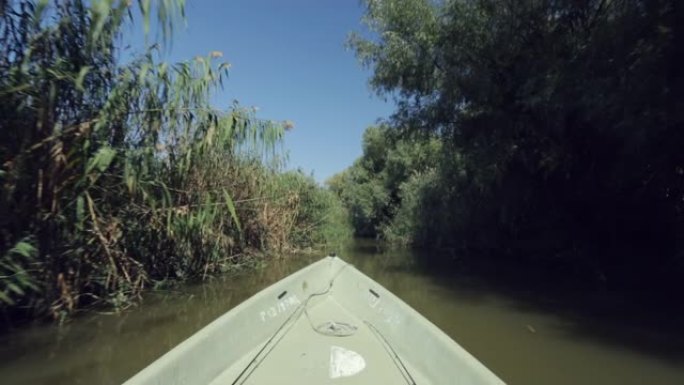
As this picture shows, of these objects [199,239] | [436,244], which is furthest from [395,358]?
[436,244]

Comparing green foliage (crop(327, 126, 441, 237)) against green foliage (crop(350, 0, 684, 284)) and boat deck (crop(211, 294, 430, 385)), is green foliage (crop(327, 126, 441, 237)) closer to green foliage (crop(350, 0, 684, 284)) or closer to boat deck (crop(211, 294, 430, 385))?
green foliage (crop(350, 0, 684, 284))

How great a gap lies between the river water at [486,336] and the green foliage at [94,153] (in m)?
0.52

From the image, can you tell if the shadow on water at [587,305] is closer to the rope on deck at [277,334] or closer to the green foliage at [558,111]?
the green foliage at [558,111]

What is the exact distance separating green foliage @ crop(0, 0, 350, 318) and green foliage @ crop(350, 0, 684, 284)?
199 inches

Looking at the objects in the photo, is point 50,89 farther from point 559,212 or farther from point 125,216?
point 559,212

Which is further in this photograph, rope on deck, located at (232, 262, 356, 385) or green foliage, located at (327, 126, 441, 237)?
green foliage, located at (327, 126, 441, 237)

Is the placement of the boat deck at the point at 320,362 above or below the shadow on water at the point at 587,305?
above

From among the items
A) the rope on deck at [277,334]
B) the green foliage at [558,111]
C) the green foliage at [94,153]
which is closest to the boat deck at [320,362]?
the rope on deck at [277,334]

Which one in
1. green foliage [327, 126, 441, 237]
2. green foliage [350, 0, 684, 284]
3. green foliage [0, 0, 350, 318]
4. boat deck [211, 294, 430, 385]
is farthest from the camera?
green foliage [327, 126, 441, 237]

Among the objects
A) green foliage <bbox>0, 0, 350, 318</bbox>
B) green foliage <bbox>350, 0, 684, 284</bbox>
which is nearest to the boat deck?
green foliage <bbox>0, 0, 350, 318</bbox>

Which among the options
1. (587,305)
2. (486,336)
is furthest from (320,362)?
(587,305)

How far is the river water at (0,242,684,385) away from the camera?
12.4 ft

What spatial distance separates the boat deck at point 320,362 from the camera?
2.83 meters

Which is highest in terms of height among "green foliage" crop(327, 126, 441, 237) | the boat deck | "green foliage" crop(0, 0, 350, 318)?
"green foliage" crop(327, 126, 441, 237)
